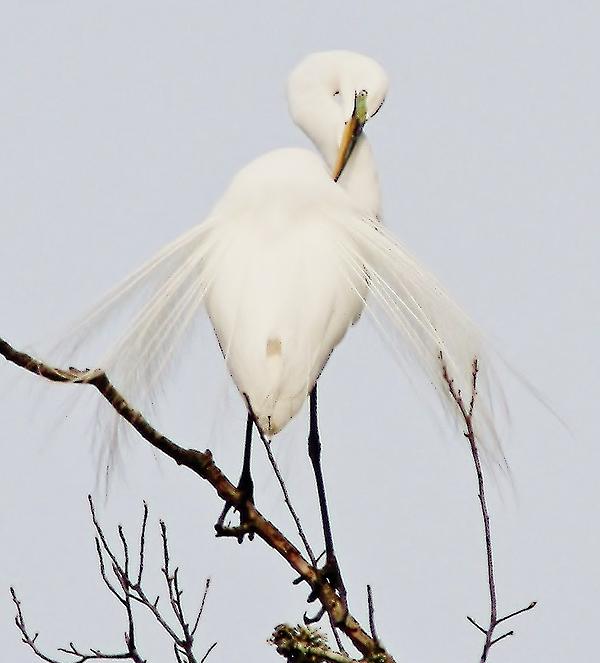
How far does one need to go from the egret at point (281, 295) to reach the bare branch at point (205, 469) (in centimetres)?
33

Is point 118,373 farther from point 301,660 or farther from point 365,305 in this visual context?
point 301,660

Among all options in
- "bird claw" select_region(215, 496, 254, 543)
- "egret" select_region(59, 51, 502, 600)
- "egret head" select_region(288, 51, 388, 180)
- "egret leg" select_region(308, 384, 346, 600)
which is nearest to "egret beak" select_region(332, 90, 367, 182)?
"egret head" select_region(288, 51, 388, 180)

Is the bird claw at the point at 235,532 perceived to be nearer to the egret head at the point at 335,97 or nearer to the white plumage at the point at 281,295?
the white plumage at the point at 281,295

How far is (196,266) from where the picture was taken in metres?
4.45

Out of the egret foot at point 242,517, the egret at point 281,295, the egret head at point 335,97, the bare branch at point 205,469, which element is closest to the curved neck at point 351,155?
the egret head at point 335,97

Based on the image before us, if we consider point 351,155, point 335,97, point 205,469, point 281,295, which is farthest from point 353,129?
point 205,469

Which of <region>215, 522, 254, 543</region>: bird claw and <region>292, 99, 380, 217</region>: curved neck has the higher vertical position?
<region>292, 99, 380, 217</region>: curved neck

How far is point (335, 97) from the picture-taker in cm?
534

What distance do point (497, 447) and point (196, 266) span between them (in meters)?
1.06

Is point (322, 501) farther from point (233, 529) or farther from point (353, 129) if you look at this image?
point (353, 129)

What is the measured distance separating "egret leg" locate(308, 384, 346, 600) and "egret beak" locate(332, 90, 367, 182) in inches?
31.1

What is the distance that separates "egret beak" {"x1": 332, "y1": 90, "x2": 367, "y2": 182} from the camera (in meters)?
5.08

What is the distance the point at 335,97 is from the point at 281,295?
1.38 metres

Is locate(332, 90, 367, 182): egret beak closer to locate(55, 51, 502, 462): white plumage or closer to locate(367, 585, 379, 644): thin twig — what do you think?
locate(55, 51, 502, 462): white plumage
